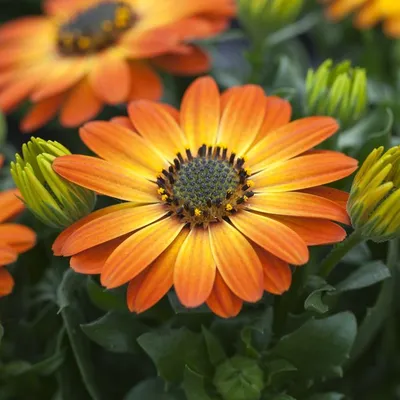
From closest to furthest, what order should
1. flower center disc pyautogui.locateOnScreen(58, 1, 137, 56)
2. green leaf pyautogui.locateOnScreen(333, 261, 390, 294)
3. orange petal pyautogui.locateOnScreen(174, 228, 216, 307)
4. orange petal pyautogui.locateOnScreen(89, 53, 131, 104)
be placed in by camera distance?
orange petal pyautogui.locateOnScreen(174, 228, 216, 307)
green leaf pyautogui.locateOnScreen(333, 261, 390, 294)
orange petal pyautogui.locateOnScreen(89, 53, 131, 104)
flower center disc pyautogui.locateOnScreen(58, 1, 137, 56)

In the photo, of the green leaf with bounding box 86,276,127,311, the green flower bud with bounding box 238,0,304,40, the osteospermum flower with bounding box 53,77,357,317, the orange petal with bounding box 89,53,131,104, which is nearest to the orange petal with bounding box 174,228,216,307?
the osteospermum flower with bounding box 53,77,357,317

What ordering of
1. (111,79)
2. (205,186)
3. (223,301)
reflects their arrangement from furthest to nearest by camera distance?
1. (111,79)
2. (205,186)
3. (223,301)

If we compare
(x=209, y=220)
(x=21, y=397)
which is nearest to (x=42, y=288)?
(x=21, y=397)

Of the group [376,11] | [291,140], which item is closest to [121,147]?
[291,140]

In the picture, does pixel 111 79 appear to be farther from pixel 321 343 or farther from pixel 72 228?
pixel 321 343

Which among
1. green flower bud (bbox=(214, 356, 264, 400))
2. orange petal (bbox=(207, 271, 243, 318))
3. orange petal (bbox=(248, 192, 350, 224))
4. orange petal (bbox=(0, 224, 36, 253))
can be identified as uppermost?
orange petal (bbox=(0, 224, 36, 253))

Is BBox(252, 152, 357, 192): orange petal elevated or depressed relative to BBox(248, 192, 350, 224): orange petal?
elevated

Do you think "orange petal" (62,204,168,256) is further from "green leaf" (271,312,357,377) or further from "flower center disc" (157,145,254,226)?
"green leaf" (271,312,357,377)
